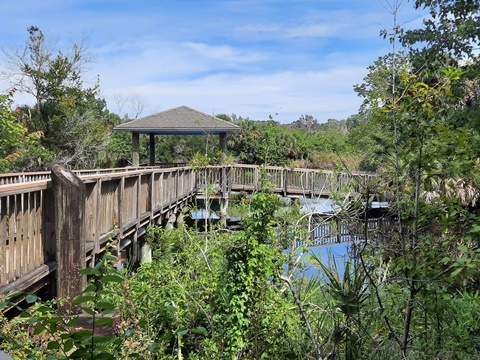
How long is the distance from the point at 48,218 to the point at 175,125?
1664 cm

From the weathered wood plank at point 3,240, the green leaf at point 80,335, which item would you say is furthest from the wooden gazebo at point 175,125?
the green leaf at point 80,335

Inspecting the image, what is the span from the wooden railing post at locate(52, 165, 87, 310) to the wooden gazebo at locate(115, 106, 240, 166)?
1423 cm

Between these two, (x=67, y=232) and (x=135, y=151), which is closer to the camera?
(x=67, y=232)

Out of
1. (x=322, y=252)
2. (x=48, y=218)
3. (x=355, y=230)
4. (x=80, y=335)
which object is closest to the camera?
(x=80, y=335)

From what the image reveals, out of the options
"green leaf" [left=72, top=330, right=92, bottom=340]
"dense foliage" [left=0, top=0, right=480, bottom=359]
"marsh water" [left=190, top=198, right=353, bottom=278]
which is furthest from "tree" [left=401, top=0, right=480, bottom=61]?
"green leaf" [left=72, top=330, right=92, bottom=340]

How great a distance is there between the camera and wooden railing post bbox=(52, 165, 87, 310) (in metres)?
4.24

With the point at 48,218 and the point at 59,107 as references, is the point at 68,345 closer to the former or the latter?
the point at 48,218

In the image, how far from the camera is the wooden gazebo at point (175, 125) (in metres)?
19.6

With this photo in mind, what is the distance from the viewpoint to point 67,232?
14.0 ft

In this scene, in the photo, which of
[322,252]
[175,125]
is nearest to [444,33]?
[322,252]

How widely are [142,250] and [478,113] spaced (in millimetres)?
8118

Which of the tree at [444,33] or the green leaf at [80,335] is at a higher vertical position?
the tree at [444,33]

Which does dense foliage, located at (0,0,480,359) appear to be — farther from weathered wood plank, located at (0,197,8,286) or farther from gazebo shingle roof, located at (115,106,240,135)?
gazebo shingle roof, located at (115,106,240,135)

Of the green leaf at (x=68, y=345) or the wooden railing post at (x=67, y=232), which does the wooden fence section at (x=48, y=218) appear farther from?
the green leaf at (x=68, y=345)
